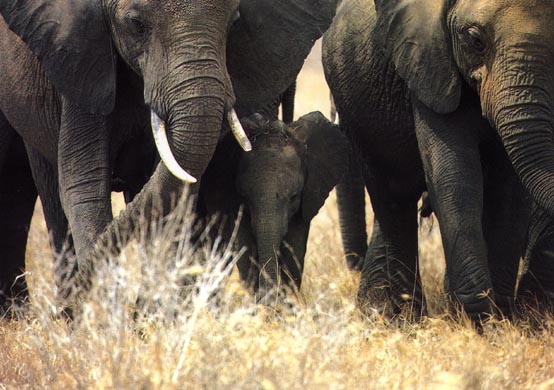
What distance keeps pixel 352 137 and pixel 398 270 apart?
2.58ft

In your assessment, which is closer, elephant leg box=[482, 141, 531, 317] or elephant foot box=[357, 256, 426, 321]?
elephant leg box=[482, 141, 531, 317]

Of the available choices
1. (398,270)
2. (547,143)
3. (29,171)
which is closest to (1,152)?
(29,171)

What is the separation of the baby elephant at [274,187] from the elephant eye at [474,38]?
1.20m

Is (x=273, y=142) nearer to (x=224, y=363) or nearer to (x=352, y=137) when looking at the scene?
(x=352, y=137)

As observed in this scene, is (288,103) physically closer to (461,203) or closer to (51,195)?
(51,195)

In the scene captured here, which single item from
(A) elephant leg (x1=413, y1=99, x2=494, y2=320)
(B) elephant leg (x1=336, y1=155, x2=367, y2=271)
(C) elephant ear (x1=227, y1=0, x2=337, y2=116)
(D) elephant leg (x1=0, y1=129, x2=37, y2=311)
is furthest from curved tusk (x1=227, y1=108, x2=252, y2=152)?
(B) elephant leg (x1=336, y1=155, x2=367, y2=271)

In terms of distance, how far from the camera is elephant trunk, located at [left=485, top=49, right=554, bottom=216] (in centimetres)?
821

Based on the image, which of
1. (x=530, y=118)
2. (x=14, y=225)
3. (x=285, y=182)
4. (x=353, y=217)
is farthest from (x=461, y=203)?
(x=14, y=225)

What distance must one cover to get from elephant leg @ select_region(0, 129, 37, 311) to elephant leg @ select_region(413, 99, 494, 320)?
2.55 m

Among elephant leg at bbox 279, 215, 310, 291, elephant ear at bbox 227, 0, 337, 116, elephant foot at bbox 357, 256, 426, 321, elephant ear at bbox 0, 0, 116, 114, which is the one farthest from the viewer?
elephant foot at bbox 357, 256, 426, 321

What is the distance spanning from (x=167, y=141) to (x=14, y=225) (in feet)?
8.26

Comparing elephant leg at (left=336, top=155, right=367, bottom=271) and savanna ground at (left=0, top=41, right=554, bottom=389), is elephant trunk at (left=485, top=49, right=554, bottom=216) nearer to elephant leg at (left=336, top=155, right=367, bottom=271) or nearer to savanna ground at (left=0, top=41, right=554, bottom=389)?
savanna ground at (left=0, top=41, right=554, bottom=389)

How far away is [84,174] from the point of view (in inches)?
339

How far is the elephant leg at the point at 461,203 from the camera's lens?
8.63 meters
